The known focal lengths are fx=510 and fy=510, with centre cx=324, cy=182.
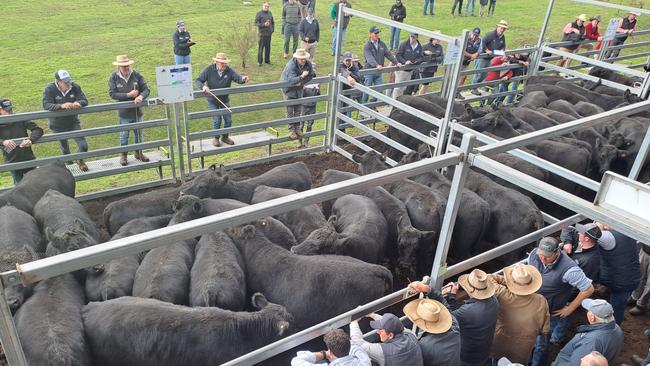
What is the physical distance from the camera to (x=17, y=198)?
23.0ft

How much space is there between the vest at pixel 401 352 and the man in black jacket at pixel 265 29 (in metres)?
13.5

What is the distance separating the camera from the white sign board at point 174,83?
25.1 feet

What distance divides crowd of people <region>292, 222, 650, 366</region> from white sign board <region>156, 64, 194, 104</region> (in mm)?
5162

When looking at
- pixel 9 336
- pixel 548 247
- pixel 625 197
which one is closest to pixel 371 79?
pixel 548 247

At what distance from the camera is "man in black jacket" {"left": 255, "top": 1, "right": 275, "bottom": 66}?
51.3 feet

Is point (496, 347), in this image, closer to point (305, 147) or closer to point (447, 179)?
point (447, 179)

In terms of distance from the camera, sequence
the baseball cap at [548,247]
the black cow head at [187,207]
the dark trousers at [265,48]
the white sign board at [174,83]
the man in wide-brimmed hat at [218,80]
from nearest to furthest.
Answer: the baseball cap at [548,247]
the black cow head at [187,207]
the white sign board at [174,83]
the man in wide-brimmed hat at [218,80]
the dark trousers at [265,48]

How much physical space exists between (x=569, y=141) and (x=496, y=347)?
16.8 feet

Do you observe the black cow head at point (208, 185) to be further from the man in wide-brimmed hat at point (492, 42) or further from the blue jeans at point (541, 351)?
the man in wide-brimmed hat at point (492, 42)

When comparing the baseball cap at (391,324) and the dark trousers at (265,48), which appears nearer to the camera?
the baseball cap at (391,324)

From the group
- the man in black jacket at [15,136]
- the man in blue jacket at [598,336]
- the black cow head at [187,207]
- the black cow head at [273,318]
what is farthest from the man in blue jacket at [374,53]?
the man in blue jacket at [598,336]

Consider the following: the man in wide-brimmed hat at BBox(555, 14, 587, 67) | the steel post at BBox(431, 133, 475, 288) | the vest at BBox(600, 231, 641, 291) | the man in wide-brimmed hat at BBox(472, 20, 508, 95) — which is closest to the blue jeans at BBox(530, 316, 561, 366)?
the vest at BBox(600, 231, 641, 291)

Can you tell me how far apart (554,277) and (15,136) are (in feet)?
24.3

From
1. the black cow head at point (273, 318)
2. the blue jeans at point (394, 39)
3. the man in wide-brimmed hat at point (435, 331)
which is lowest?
the blue jeans at point (394, 39)
